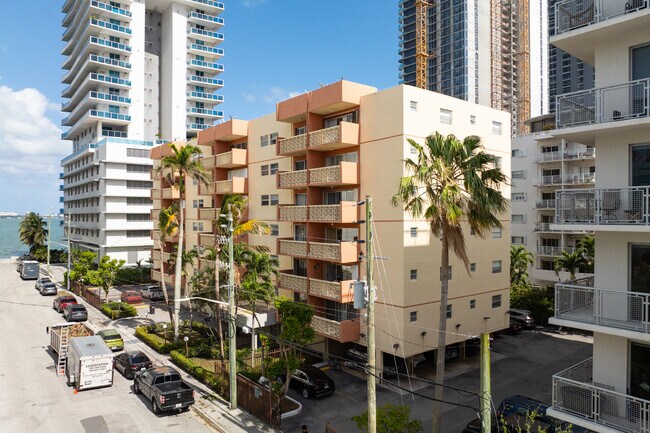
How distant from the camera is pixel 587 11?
49.2 ft

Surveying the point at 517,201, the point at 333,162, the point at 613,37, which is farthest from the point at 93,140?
the point at 613,37

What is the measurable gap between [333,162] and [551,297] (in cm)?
2572

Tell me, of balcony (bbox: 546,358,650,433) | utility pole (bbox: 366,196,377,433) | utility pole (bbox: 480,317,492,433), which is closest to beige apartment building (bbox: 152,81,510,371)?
utility pole (bbox: 366,196,377,433)

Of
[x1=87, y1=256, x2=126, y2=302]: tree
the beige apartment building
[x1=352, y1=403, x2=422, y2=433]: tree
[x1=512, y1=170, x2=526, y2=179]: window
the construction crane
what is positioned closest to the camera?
[x1=352, y1=403, x2=422, y2=433]: tree

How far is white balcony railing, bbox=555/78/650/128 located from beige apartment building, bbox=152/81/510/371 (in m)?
11.4

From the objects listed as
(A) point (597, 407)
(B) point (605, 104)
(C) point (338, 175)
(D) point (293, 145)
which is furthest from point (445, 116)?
(A) point (597, 407)

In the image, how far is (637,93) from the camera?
46.2 ft

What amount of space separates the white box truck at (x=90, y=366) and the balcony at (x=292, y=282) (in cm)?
1202

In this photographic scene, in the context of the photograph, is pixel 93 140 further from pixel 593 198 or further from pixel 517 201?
pixel 593 198

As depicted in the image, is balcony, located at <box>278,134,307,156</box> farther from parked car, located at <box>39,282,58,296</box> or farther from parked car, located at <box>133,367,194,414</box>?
parked car, located at <box>39,282,58,296</box>

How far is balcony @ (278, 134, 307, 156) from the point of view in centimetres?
3159

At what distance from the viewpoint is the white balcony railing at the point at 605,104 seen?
13.8 m

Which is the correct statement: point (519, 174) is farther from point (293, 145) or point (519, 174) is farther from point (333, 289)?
point (333, 289)

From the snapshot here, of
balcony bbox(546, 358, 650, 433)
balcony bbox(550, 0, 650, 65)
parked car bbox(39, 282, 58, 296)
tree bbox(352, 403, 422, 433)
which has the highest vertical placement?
balcony bbox(550, 0, 650, 65)
